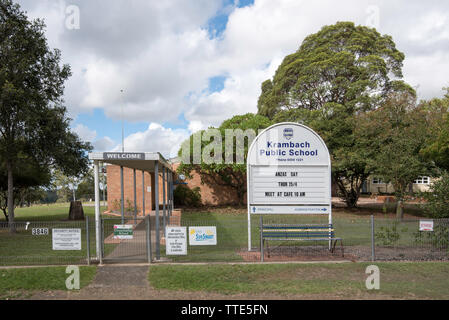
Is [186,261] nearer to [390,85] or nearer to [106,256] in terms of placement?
[106,256]

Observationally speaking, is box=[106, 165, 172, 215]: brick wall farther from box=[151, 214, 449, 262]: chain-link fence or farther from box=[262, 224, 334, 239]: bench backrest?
box=[262, 224, 334, 239]: bench backrest

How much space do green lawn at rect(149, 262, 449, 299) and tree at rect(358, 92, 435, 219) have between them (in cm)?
826

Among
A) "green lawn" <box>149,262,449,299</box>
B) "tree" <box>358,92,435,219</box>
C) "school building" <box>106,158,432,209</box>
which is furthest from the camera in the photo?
"school building" <box>106,158,432,209</box>

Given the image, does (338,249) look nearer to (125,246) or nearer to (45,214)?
(125,246)

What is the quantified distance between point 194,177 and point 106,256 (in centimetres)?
1977

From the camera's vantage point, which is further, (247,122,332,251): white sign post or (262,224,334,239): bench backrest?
(247,122,332,251): white sign post

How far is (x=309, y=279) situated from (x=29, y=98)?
1417 cm

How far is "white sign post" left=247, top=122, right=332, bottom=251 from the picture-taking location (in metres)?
10.9

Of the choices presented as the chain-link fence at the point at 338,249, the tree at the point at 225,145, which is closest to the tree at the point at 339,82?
the tree at the point at 225,145

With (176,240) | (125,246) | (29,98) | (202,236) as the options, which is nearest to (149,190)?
(29,98)

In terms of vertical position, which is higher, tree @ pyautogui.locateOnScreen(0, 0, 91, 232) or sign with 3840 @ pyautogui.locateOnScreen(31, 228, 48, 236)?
tree @ pyautogui.locateOnScreen(0, 0, 91, 232)

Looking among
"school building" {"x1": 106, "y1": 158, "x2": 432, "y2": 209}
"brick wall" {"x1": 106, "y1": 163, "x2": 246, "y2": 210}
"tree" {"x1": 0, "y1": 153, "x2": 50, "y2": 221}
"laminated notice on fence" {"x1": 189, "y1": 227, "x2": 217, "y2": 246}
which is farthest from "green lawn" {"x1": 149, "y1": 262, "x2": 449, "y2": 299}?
"brick wall" {"x1": 106, "y1": 163, "x2": 246, "y2": 210}

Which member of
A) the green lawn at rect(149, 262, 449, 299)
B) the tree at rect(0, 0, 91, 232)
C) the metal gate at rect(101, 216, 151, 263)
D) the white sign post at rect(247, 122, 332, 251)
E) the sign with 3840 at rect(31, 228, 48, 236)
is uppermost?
the tree at rect(0, 0, 91, 232)

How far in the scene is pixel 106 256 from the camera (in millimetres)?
10094
